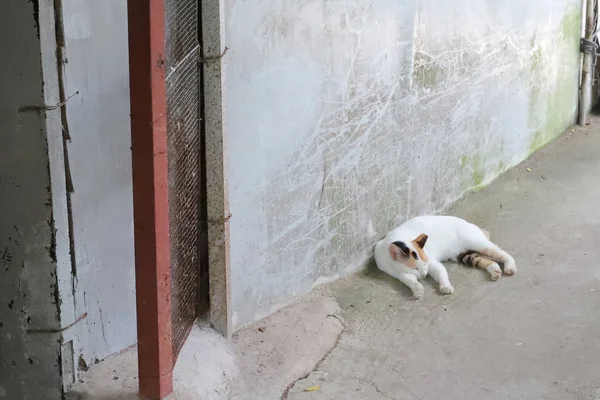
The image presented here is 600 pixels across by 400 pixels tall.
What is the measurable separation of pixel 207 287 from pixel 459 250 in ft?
6.33

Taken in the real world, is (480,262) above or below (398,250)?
below

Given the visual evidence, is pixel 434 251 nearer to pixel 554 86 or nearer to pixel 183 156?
pixel 183 156

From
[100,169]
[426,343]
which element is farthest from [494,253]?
[100,169]

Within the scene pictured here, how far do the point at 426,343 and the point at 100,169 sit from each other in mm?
1883

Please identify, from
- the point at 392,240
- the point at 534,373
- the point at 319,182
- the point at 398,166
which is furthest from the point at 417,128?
the point at 534,373

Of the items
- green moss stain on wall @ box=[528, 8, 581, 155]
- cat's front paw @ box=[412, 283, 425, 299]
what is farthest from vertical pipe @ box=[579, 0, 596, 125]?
cat's front paw @ box=[412, 283, 425, 299]

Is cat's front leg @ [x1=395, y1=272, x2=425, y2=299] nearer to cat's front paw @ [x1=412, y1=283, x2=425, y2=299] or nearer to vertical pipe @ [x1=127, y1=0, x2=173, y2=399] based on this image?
cat's front paw @ [x1=412, y1=283, x2=425, y2=299]

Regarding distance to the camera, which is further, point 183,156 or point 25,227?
point 183,156

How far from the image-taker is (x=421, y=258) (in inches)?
177

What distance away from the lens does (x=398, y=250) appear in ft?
14.9

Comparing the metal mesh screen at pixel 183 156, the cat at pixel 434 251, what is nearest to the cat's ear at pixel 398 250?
the cat at pixel 434 251

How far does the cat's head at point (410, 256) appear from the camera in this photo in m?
4.49

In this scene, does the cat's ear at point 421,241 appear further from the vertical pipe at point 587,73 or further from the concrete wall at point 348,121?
the vertical pipe at point 587,73

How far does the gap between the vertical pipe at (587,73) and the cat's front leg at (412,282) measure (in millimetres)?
4287
